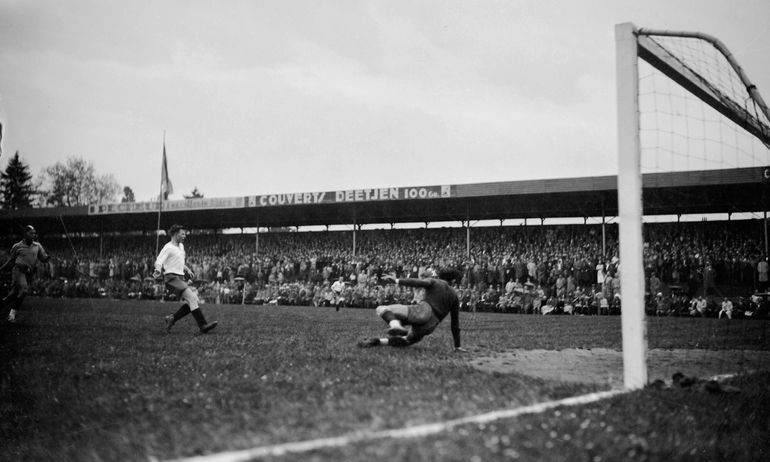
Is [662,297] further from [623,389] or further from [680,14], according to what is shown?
[623,389]

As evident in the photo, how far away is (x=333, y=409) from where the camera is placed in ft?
14.8

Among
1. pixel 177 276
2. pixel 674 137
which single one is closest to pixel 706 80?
pixel 674 137

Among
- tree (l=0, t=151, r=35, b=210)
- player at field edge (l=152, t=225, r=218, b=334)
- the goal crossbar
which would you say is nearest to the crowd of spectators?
player at field edge (l=152, t=225, r=218, b=334)

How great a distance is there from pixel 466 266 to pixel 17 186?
216 ft

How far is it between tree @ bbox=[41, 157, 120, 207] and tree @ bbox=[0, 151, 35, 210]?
7.27 feet

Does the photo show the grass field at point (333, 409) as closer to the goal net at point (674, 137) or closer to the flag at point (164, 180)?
the goal net at point (674, 137)

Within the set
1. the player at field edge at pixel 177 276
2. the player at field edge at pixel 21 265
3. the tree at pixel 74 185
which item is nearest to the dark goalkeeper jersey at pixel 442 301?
the player at field edge at pixel 177 276

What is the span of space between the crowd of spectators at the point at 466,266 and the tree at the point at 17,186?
3221 cm

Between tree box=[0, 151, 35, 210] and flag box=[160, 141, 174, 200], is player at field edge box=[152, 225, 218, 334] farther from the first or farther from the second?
tree box=[0, 151, 35, 210]

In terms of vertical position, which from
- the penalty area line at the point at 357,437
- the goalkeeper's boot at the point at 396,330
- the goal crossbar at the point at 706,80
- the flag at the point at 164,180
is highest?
the flag at the point at 164,180

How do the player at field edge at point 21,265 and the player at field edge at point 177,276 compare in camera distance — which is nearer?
the player at field edge at point 177,276

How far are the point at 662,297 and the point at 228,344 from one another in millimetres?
19059

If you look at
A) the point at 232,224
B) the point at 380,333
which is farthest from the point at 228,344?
the point at 232,224

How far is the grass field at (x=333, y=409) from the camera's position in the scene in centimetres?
367
